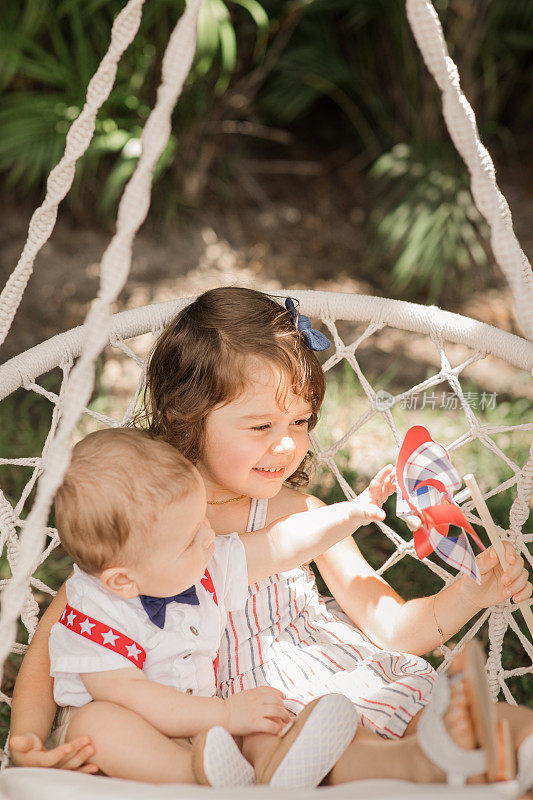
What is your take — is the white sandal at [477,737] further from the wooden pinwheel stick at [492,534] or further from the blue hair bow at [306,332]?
the blue hair bow at [306,332]

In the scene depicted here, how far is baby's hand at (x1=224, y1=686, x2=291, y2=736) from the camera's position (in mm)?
1075

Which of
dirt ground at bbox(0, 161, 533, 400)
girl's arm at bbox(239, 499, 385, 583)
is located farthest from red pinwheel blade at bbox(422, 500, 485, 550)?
dirt ground at bbox(0, 161, 533, 400)

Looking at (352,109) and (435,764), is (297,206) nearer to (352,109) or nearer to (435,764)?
(352,109)

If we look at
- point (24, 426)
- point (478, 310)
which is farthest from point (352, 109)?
point (24, 426)

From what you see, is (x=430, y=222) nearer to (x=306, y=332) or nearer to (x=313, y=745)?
(x=306, y=332)

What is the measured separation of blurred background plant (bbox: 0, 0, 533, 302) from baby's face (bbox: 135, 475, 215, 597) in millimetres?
1867

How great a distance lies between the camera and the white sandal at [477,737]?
83 cm

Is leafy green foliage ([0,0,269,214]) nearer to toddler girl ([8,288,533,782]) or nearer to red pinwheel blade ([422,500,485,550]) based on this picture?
toddler girl ([8,288,533,782])

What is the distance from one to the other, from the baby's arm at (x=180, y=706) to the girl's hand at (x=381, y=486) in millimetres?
350

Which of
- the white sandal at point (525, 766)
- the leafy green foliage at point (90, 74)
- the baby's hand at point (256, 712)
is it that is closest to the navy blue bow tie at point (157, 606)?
the baby's hand at point (256, 712)

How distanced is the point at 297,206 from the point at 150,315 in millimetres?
2200

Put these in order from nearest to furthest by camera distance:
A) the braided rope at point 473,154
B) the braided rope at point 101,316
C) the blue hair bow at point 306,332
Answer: the braided rope at point 101,316 → the braided rope at point 473,154 → the blue hair bow at point 306,332

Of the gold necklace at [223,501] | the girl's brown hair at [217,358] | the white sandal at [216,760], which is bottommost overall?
the white sandal at [216,760]

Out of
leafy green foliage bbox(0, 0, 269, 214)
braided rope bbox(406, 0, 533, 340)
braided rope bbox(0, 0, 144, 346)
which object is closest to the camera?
braided rope bbox(406, 0, 533, 340)
